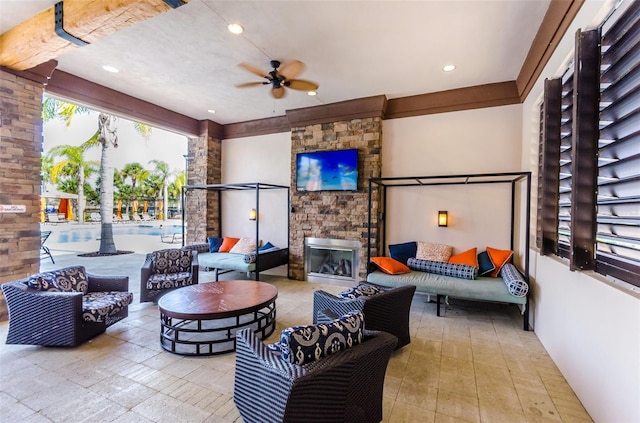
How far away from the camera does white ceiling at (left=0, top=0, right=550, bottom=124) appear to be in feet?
9.76

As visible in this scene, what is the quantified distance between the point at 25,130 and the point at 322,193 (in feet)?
15.0

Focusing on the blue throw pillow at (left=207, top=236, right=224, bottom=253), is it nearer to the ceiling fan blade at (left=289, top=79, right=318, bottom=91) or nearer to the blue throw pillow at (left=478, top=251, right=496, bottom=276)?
the ceiling fan blade at (left=289, top=79, right=318, bottom=91)

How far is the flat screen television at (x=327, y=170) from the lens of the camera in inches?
215

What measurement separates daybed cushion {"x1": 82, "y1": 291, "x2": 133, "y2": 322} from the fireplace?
329 cm

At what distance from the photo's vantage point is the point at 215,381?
248 centimetres

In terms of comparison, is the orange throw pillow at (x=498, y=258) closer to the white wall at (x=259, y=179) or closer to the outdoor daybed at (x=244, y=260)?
the outdoor daybed at (x=244, y=260)

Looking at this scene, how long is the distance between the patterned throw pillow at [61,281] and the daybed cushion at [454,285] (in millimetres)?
3863

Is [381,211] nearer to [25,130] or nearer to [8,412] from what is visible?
[8,412]

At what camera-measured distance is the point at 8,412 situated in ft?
6.71

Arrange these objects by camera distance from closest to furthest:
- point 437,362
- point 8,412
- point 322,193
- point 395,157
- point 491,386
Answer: point 8,412 → point 491,386 → point 437,362 → point 395,157 → point 322,193

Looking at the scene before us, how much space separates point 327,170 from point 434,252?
2.53 metres

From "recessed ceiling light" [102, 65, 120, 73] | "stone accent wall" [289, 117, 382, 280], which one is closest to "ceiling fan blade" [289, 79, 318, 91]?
"stone accent wall" [289, 117, 382, 280]

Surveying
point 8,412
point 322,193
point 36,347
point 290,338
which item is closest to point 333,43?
point 322,193

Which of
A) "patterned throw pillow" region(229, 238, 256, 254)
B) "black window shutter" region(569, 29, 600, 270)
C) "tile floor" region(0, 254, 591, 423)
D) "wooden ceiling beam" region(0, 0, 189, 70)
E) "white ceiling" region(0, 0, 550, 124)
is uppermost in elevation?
"white ceiling" region(0, 0, 550, 124)
